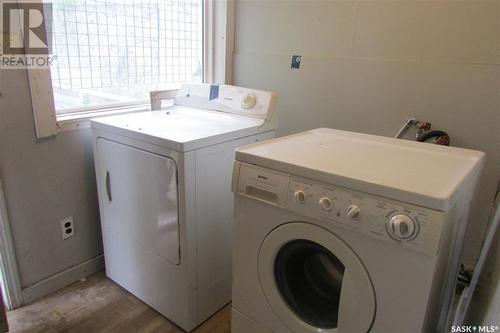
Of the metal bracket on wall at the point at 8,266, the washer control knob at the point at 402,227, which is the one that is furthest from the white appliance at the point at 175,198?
Answer: the washer control knob at the point at 402,227

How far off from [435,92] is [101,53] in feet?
5.86

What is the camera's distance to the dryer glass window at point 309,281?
3.99ft

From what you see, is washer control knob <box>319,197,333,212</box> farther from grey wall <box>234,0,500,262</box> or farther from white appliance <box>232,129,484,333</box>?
grey wall <box>234,0,500,262</box>

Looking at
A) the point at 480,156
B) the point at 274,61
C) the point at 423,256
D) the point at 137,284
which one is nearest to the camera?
the point at 423,256

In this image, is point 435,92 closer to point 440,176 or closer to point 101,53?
point 440,176

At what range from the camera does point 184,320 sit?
1.65 metres

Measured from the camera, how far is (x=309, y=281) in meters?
1.35

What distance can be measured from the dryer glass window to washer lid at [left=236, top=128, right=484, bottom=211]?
0.27 m

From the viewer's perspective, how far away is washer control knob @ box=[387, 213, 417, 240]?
0.91 m

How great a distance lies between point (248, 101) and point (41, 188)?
3.76 ft

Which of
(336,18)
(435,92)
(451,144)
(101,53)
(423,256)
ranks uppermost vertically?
(336,18)

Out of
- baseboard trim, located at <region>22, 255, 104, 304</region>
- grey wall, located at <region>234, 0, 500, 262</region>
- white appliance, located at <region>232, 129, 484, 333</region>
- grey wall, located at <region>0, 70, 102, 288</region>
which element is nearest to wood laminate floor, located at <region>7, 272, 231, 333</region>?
baseboard trim, located at <region>22, 255, 104, 304</region>

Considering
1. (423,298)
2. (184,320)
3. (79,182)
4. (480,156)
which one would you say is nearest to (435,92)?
(480,156)

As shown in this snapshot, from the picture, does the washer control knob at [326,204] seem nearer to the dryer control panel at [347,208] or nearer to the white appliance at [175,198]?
the dryer control panel at [347,208]
